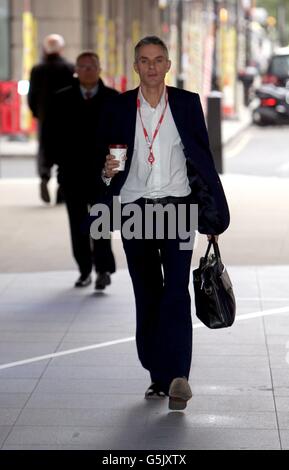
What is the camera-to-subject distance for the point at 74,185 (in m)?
10.6

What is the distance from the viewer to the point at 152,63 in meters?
6.80

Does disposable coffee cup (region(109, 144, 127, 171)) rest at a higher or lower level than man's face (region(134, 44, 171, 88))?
lower

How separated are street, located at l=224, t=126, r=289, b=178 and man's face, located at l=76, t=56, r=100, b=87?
10.6m

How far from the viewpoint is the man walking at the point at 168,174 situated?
6.82 meters

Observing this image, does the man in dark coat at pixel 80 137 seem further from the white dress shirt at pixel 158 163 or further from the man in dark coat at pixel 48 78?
the man in dark coat at pixel 48 78

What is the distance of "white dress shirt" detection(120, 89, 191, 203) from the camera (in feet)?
22.4

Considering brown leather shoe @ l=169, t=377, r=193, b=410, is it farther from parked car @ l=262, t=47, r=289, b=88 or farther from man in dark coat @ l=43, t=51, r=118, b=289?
parked car @ l=262, t=47, r=289, b=88

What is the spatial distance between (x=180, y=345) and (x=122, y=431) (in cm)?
71

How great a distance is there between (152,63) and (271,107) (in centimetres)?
2877

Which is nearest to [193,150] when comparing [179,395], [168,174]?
[168,174]

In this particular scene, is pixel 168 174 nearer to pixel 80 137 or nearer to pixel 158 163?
pixel 158 163

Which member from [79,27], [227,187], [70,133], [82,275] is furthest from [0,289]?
[79,27]

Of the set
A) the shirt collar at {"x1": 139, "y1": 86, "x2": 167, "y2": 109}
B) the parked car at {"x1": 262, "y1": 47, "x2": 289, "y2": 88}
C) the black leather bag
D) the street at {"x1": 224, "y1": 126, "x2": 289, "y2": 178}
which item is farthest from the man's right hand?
the parked car at {"x1": 262, "y1": 47, "x2": 289, "y2": 88}

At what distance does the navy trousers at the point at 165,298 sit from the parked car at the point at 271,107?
28.2 meters
